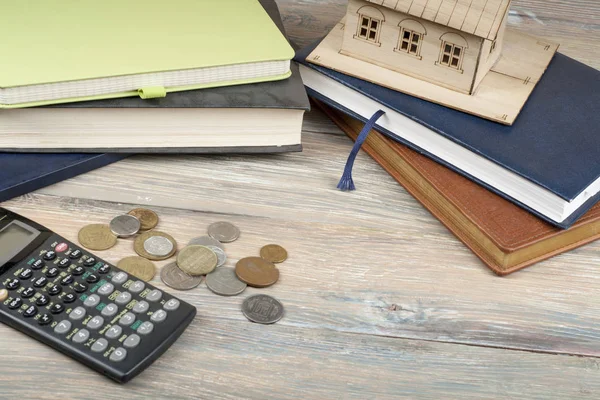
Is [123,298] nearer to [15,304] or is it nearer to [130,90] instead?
[15,304]

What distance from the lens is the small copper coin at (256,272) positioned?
0.80 m

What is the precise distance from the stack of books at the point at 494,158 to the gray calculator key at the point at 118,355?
0.39 m

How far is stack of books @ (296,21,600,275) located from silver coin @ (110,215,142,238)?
32 cm

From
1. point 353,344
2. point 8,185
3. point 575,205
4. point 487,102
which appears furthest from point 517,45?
point 8,185

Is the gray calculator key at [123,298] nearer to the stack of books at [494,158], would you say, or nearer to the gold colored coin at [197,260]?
the gold colored coin at [197,260]

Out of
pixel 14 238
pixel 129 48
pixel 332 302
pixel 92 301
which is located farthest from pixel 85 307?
pixel 129 48

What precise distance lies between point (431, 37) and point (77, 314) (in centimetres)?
53

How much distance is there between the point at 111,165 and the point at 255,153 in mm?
176

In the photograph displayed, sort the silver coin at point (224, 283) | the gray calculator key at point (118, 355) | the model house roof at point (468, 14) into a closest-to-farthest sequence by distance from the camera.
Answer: the gray calculator key at point (118, 355) → the silver coin at point (224, 283) → the model house roof at point (468, 14)

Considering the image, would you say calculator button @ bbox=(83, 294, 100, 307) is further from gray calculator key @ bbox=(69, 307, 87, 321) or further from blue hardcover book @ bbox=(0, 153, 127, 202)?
blue hardcover book @ bbox=(0, 153, 127, 202)

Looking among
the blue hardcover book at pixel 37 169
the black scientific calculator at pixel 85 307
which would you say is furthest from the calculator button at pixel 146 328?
the blue hardcover book at pixel 37 169

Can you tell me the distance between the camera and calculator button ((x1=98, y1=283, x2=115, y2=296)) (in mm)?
728

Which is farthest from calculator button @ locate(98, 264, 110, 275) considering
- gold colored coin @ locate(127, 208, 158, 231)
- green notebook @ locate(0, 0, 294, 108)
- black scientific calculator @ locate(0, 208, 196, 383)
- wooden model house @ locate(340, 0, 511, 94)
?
wooden model house @ locate(340, 0, 511, 94)

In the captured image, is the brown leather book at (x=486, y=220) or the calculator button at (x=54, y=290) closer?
the calculator button at (x=54, y=290)
